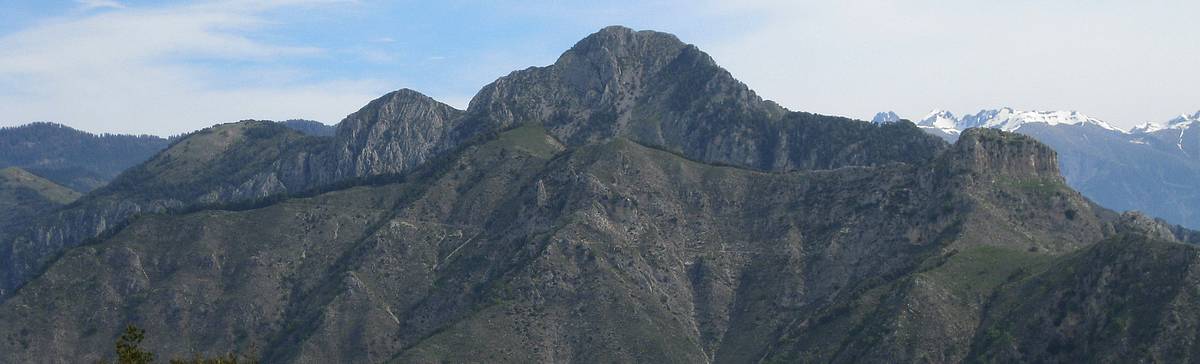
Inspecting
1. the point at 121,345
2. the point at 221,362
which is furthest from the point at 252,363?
the point at 121,345

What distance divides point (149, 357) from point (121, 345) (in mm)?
5035

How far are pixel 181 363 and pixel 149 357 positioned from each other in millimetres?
3080

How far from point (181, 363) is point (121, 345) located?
6.02 meters

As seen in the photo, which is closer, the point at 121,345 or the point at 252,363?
the point at 121,345

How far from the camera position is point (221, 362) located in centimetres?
13512

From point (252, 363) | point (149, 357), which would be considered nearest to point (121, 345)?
point (149, 357)

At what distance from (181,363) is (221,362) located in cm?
430

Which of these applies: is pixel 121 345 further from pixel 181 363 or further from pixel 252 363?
pixel 252 363

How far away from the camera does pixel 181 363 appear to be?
13175cm

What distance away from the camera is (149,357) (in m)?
132

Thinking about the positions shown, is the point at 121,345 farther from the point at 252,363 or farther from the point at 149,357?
the point at 252,363

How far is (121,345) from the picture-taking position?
12769 cm

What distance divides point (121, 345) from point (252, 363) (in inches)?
568

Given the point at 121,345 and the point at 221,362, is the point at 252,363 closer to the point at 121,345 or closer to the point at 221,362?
the point at 221,362
